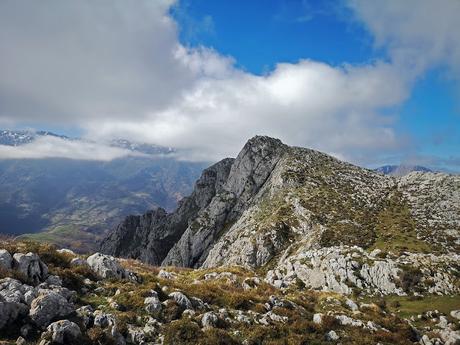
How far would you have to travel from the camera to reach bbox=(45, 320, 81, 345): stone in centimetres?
2036

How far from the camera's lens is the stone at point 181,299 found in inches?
1075

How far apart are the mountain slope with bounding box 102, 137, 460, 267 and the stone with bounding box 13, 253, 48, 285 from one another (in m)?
61.4

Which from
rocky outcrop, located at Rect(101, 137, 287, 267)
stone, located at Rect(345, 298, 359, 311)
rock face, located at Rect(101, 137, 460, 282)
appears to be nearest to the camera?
stone, located at Rect(345, 298, 359, 311)

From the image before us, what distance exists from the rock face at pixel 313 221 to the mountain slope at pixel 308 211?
266 mm

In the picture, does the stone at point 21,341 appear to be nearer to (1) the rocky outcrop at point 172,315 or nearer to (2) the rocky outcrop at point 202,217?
(1) the rocky outcrop at point 172,315

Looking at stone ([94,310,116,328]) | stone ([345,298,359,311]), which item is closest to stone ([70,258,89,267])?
stone ([94,310,116,328])

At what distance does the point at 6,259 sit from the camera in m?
26.8

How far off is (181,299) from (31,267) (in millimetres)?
11086

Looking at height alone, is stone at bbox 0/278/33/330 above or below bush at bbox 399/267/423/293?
above

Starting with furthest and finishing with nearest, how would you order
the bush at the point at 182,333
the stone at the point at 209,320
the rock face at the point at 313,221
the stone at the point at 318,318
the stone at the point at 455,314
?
the rock face at the point at 313,221
the stone at the point at 455,314
the stone at the point at 318,318
the stone at the point at 209,320
the bush at the point at 182,333

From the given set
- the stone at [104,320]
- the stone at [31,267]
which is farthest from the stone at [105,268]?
the stone at [104,320]

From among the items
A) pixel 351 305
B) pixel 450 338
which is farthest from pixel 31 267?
pixel 450 338

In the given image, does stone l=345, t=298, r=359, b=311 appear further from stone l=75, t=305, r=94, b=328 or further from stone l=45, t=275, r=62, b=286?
stone l=45, t=275, r=62, b=286

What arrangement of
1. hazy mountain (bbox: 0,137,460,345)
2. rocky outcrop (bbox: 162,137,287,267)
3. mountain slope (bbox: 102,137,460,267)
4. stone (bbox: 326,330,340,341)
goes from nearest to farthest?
hazy mountain (bbox: 0,137,460,345) < stone (bbox: 326,330,340,341) < mountain slope (bbox: 102,137,460,267) < rocky outcrop (bbox: 162,137,287,267)
